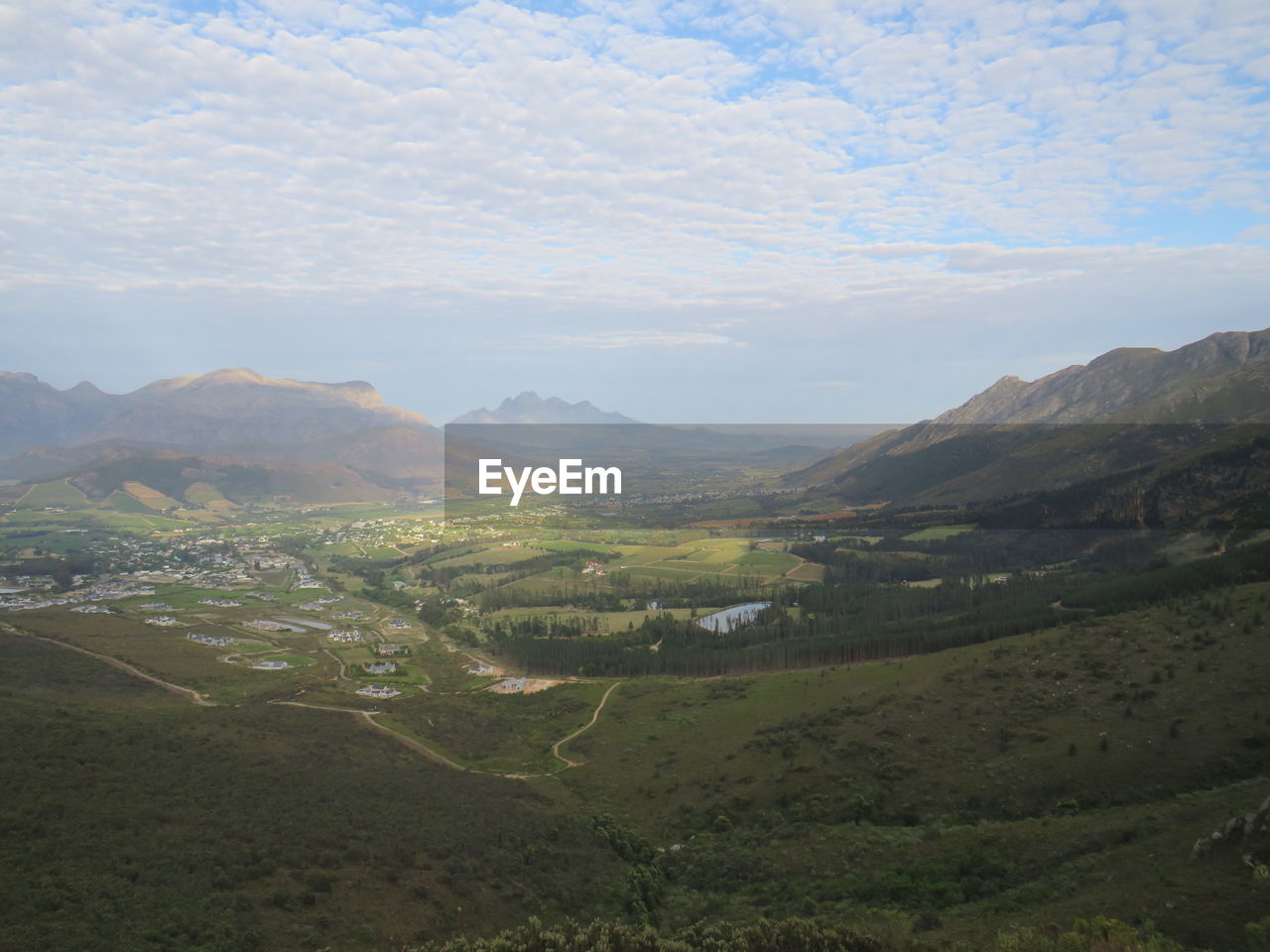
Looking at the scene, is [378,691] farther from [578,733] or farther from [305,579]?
[305,579]

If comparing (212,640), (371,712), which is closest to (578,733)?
(371,712)

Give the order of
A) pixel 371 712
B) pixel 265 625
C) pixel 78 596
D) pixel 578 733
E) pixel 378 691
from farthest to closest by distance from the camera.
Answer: pixel 78 596, pixel 265 625, pixel 378 691, pixel 371 712, pixel 578 733

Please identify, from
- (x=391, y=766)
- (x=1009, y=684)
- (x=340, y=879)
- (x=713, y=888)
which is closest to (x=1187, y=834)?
(x=713, y=888)

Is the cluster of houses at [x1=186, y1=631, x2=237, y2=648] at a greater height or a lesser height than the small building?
greater

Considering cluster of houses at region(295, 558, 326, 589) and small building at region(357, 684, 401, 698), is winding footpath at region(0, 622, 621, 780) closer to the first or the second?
small building at region(357, 684, 401, 698)

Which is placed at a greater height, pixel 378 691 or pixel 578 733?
pixel 378 691

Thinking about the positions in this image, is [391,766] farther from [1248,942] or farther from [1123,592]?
[1123,592]

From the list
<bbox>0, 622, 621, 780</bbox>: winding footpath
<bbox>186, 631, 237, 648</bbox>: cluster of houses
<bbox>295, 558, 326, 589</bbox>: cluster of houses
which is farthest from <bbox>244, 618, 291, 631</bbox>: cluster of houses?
<bbox>295, 558, 326, 589</bbox>: cluster of houses
